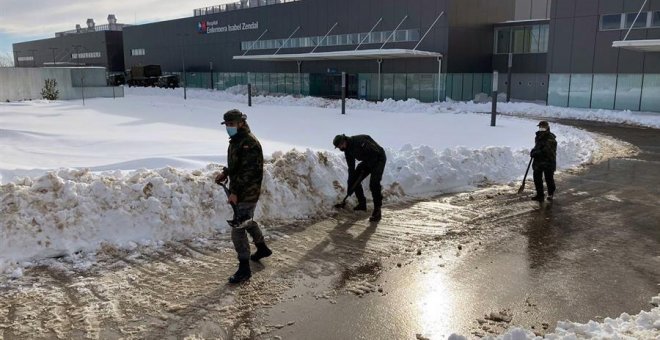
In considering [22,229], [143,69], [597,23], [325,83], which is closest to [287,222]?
[22,229]

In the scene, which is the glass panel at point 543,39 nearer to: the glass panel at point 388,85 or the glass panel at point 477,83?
the glass panel at point 477,83

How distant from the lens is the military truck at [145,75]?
58.2 m

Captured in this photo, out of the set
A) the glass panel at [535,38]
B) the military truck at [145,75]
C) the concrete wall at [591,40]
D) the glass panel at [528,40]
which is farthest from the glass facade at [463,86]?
the military truck at [145,75]

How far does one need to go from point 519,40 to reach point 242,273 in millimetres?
40282

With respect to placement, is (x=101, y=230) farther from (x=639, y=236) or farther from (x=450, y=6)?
(x=450, y=6)

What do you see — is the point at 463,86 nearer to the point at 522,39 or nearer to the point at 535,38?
the point at 522,39

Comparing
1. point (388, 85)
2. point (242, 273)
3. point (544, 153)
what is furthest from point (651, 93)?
point (242, 273)

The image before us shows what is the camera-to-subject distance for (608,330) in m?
4.60

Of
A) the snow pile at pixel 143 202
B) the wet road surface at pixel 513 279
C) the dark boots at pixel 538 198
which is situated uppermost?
the snow pile at pixel 143 202

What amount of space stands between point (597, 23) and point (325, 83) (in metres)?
23.4

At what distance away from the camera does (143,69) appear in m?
58.2

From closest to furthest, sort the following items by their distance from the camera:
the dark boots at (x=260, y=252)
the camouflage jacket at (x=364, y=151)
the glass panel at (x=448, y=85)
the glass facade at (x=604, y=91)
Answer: the dark boots at (x=260, y=252)
the camouflage jacket at (x=364, y=151)
the glass facade at (x=604, y=91)
the glass panel at (x=448, y=85)

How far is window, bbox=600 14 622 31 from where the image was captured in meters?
31.7

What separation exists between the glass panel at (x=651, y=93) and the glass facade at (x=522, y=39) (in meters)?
9.62
